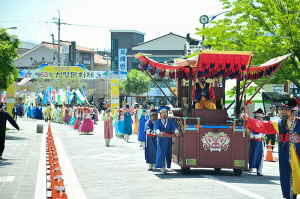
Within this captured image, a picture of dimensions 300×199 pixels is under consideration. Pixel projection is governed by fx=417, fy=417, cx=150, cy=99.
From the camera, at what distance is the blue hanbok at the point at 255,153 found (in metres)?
10.6

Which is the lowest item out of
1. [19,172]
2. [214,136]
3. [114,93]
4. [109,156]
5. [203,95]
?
[109,156]

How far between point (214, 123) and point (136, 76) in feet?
184

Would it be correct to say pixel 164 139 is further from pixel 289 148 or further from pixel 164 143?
pixel 289 148

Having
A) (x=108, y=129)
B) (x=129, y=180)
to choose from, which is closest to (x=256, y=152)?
(x=129, y=180)

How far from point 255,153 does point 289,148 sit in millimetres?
4128

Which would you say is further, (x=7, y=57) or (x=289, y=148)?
(x=7, y=57)

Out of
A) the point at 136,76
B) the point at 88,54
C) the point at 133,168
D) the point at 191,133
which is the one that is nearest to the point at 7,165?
the point at 133,168

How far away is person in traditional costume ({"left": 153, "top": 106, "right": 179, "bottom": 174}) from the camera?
1036 cm

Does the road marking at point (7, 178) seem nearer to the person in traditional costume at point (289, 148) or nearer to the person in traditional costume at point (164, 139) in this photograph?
the person in traditional costume at point (164, 139)

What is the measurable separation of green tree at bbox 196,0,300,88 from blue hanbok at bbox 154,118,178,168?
993 cm

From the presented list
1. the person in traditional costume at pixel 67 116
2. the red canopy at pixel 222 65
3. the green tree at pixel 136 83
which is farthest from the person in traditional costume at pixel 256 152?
the green tree at pixel 136 83

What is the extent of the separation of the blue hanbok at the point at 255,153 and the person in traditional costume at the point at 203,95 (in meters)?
1.41

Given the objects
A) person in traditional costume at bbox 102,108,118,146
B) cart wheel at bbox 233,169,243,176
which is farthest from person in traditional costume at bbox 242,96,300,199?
person in traditional costume at bbox 102,108,118,146

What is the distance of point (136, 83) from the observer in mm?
66000
